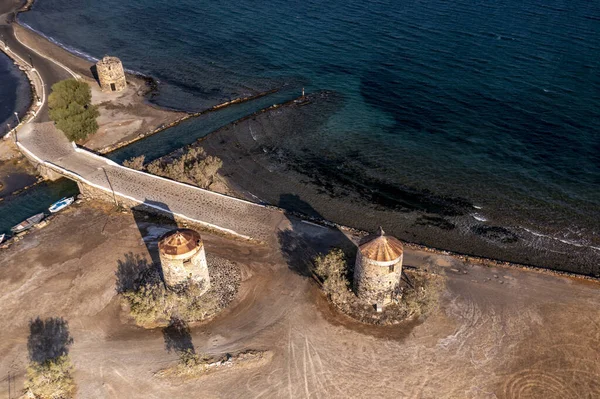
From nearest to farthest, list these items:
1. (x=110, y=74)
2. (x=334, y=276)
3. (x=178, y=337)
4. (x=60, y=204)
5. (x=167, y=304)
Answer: (x=178, y=337) → (x=167, y=304) → (x=334, y=276) → (x=60, y=204) → (x=110, y=74)

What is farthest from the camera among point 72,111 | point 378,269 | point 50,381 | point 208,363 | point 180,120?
point 180,120

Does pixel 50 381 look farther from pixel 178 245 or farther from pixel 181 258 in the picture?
pixel 178 245

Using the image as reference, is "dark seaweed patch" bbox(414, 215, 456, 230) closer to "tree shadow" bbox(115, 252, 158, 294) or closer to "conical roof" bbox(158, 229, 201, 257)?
"conical roof" bbox(158, 229, 201, 257)

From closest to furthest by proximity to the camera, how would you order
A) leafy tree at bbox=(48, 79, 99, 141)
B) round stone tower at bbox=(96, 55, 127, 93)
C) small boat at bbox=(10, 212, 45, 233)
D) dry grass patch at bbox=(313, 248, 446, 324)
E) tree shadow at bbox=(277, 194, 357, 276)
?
dry grass patch at bbox=(313, 248, 446, 324)
tree shadow at bbox=(277, 194, 357, 276)
small boat at bbox=(10, 212, 45, 233)
leafy tree at bbox=(48, 79, 99, 141)
round stone tower at bbox=(96, 55, 127, 93)

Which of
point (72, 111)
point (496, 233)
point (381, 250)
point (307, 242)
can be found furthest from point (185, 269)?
point (72, 111)

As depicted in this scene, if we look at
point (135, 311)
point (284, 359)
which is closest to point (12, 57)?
point (135, 311)

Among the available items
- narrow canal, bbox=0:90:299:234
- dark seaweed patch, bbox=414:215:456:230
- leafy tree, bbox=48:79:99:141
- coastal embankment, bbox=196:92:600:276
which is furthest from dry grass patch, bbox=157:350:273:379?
leafy tree, bbox=48:79:99:141
